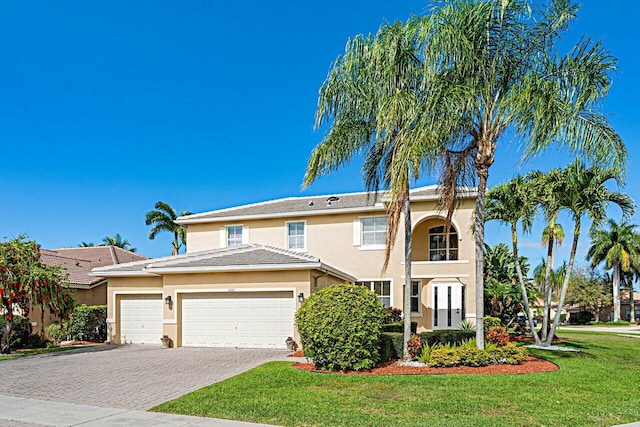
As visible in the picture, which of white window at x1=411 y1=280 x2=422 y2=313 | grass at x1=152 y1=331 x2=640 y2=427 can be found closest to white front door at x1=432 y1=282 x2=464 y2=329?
white window at x1=411 y1=280 x2=422 y2=313

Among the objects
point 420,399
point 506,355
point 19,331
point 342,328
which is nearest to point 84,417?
point 420,399

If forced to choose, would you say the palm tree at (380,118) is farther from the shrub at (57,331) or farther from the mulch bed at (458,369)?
the shrub at (57,331)

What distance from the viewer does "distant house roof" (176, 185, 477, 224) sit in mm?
24609

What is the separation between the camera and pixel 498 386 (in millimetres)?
10898

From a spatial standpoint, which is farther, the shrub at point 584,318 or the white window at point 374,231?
the shrub at point 584,318

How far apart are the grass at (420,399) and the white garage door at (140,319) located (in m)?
9.99

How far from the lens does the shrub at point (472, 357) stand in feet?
43.9

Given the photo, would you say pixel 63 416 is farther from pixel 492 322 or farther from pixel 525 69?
pixel 492 322

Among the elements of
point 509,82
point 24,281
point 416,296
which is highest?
point 509,82

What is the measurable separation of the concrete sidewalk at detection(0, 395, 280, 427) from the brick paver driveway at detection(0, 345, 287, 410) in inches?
18.5

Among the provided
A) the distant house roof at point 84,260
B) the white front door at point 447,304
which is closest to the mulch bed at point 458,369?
the white front door at point 447,304

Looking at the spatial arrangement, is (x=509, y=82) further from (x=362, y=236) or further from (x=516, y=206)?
(x=362, y=236)

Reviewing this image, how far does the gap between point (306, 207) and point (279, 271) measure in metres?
8.33

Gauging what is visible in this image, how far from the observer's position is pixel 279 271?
18.7 m
